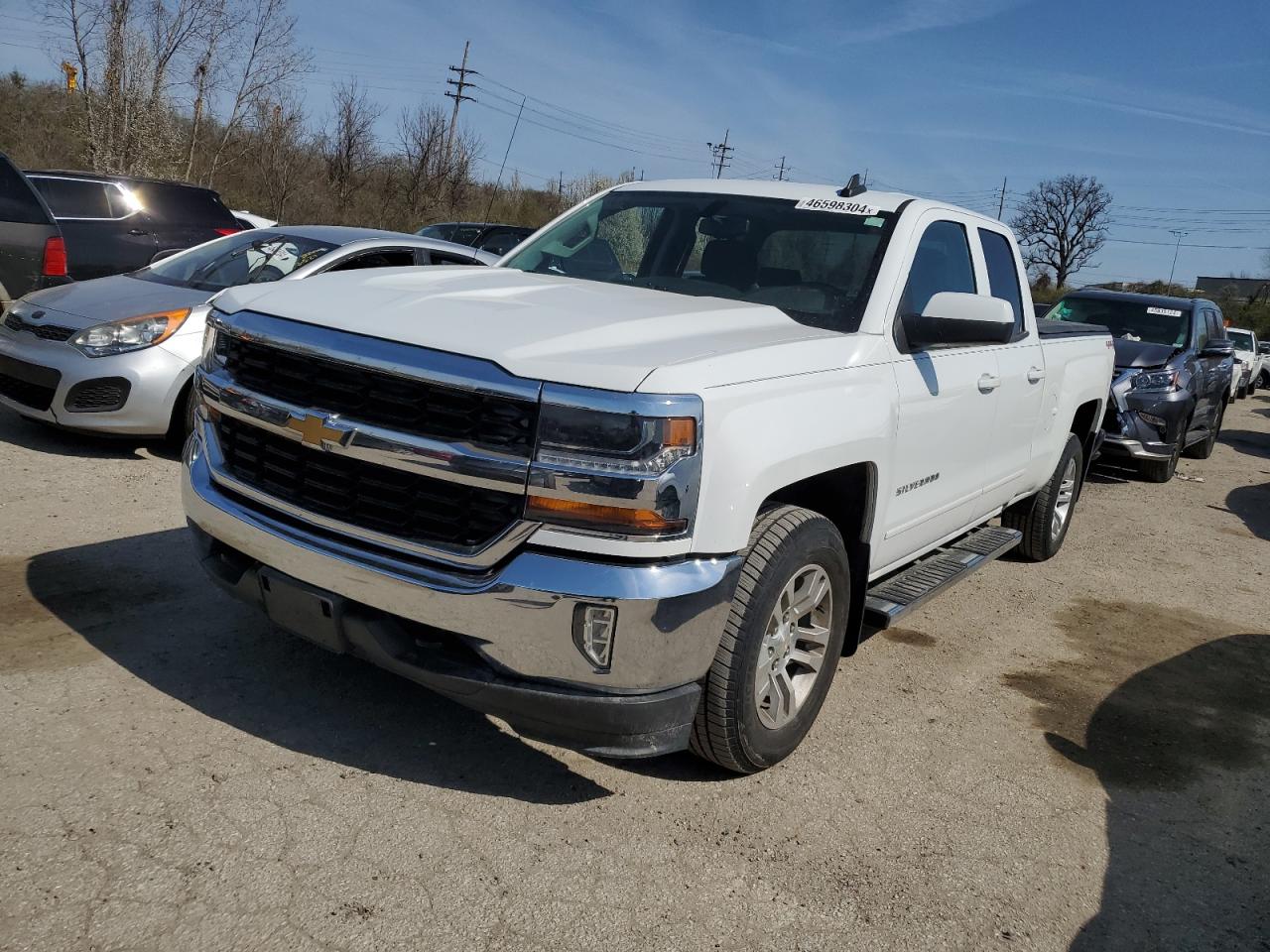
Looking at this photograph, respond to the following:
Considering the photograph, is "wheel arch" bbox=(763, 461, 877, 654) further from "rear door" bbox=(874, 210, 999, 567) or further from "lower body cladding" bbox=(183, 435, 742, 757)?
"lower body cladding" bbox=(183, 435, 742, 757)

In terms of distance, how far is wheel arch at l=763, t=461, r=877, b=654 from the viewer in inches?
139

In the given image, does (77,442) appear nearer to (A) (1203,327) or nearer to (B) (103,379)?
(B) (103,379)

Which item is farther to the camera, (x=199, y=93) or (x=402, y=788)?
(x=199, y=93)

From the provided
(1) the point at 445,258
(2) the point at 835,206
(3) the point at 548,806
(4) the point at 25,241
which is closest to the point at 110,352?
(1) the point at 445,258

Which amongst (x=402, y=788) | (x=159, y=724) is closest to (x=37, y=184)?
(x=159, y=724)

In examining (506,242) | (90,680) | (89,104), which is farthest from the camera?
(89,104)

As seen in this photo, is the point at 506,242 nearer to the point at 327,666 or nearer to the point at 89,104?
the point at 89,104

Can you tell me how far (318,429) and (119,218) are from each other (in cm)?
906

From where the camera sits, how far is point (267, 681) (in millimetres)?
3631

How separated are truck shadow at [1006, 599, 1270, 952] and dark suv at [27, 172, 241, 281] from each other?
882 cm

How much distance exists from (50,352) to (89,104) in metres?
16.2

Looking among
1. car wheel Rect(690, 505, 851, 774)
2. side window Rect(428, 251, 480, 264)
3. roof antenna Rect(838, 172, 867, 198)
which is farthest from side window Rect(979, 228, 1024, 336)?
side window Rect(428, 251, 480, 264)

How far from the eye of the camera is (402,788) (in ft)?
10.1

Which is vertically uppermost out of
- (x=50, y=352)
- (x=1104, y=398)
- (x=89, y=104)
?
(x=89, y=104)
